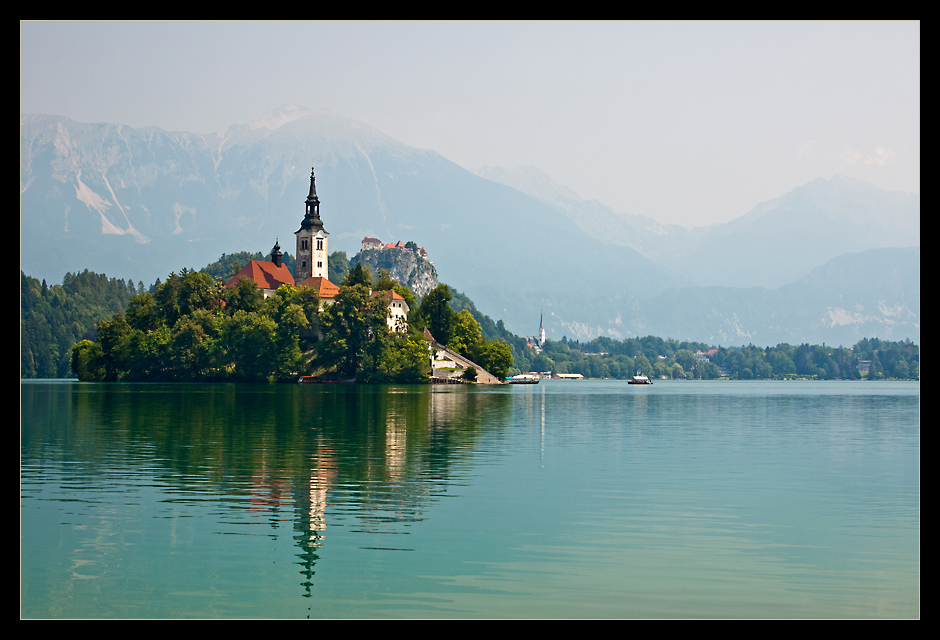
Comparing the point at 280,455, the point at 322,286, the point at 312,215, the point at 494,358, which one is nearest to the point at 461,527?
the point at 280,455

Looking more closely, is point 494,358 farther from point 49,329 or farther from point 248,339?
point 49,329

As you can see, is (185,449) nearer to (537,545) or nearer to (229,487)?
(229,487)

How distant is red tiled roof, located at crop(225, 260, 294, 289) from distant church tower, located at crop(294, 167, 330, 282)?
26.1 ft

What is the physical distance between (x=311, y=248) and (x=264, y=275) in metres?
17.9

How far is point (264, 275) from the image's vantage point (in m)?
157

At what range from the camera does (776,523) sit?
19.8m

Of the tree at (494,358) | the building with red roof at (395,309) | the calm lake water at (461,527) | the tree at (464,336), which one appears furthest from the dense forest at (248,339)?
the calm lake water at (461,527)

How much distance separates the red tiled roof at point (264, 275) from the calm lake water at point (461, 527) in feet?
387

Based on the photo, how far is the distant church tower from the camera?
173 metres

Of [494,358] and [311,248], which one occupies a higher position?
[311,248]

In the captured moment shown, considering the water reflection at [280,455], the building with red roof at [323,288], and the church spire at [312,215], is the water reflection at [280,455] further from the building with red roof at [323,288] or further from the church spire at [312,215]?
the church spire at [312,215]

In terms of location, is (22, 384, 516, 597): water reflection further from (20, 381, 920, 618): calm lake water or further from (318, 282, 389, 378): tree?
(318, 282, 389, 378): tree
